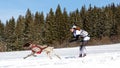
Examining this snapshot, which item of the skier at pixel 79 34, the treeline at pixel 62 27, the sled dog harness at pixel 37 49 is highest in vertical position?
the treeline at pixel 62 27

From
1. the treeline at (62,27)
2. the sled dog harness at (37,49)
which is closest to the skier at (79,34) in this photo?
the sled dog harness at (37,49)

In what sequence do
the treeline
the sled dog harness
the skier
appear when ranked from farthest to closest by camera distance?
→ the treeline < the skier < the sled dog harness

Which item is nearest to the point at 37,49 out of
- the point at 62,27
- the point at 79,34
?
the point at 79,34

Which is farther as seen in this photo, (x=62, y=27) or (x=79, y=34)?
(x=62, y=27)

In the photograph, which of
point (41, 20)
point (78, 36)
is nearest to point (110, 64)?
point (78, 36)

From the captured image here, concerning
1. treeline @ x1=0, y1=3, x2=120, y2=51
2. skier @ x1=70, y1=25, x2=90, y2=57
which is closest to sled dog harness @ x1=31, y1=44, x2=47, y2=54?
skier @ x1=70, y1=25, x2=90, y2=57

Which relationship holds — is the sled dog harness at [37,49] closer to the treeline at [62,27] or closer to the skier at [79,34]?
the skier at [79,34]

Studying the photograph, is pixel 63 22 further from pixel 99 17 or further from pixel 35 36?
pixel 35 36

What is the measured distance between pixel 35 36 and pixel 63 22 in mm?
16137

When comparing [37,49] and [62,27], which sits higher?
[62,27]

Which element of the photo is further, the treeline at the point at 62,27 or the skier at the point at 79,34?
the treeline at the point at 62,27

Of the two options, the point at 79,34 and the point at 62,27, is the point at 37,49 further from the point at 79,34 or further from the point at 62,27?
the point at 62,27

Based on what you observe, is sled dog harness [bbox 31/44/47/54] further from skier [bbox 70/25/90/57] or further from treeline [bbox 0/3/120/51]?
treeline [bbox 0/3/120/51]

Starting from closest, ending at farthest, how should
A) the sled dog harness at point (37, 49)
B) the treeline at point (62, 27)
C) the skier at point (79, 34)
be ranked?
the sled dog harness at point (37, 49) → the skier at point (79, 34) → the treeline at point (62, 27)
